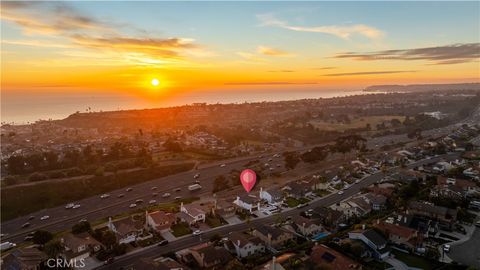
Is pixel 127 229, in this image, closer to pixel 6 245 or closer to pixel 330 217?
pixel 6 245

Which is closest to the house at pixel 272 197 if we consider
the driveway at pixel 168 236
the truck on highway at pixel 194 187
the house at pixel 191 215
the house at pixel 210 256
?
the house at pixel 191 215

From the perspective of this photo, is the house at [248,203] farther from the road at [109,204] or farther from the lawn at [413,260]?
the lawn at [413,260]

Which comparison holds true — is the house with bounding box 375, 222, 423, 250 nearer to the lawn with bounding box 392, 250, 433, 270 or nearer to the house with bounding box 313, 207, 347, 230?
the lawn with bounding box 392, 250, 433, 270

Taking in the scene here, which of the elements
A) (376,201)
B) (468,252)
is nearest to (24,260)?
(376,201)

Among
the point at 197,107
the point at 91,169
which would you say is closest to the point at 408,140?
the point at 91,169

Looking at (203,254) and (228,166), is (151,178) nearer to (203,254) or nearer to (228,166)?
(228,166)

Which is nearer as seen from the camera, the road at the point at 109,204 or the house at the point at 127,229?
the house at the point at 127,229
